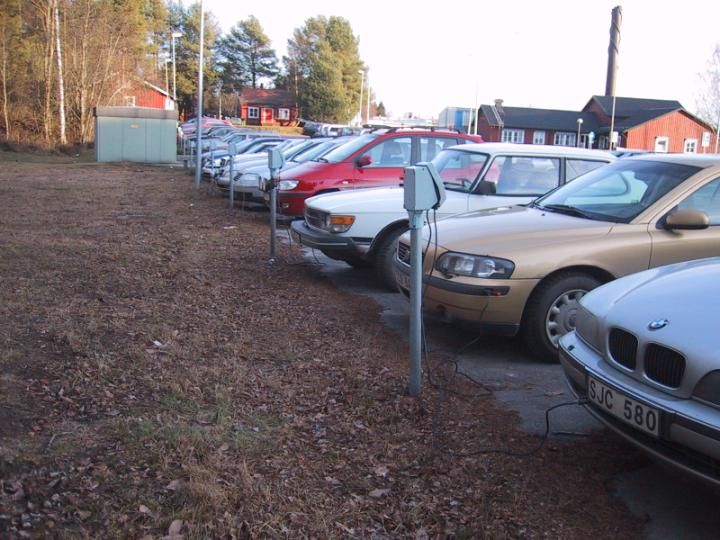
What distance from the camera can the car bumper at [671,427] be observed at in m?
3.13

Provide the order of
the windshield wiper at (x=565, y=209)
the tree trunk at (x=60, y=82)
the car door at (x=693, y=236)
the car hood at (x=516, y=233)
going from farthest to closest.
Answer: the tree trunk at (x=60, y=82) → the windshield wiper at (x=565, y=209) → the car door at (x=693, y=236) → the car hood at (x=516, y=233)

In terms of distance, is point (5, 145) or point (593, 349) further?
point (5, 145)

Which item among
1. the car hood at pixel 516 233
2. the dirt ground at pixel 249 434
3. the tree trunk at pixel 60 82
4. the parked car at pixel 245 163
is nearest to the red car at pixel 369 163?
the parked car at pixel 245 163

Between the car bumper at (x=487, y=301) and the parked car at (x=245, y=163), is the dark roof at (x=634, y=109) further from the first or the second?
the car bumper at (x=487, y=301)

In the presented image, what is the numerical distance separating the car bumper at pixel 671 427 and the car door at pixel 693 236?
2376mm

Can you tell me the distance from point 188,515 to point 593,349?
225 cm

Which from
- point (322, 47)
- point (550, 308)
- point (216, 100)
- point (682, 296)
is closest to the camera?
point (682, 296)

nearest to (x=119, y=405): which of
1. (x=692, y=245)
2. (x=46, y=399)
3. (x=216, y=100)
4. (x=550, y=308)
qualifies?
(x=46, y=399)

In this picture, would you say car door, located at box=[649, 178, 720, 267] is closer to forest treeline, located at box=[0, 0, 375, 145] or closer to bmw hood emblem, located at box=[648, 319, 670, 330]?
bmw hood emblem, located at box=[648, 319, 670, 330]

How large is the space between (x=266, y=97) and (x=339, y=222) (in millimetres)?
88829

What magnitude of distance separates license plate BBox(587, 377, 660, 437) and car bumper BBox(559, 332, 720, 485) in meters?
0.02

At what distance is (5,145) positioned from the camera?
1439 inches

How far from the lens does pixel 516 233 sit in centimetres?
593

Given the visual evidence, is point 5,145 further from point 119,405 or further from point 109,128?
point 119,405
